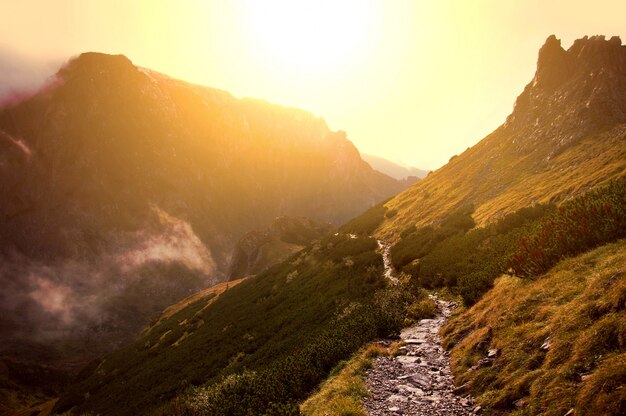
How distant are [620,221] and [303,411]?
1497cm

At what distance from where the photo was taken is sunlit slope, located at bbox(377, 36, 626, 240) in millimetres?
32625

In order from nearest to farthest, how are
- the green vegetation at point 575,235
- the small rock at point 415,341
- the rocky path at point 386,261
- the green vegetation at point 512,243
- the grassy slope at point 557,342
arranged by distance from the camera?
the grassy slope at point 557,342, the green vegetation at point 575,235, the green vegetation at point 512,243, the small rock at point 415,341, the rocky path at point 386,261

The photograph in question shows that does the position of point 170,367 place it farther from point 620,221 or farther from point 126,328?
point 126,328

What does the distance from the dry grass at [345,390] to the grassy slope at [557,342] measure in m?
3.31

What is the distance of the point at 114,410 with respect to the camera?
103ft

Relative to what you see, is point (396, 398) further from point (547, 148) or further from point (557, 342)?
point (547, 148)

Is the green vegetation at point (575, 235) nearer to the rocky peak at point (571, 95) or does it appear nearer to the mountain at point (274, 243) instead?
the rocky peak at point (571, 95)

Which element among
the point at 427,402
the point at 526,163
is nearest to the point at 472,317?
the point at 427,402

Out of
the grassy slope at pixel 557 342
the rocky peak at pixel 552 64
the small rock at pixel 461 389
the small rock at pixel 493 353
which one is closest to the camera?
the grassy slope at pixel 557 342

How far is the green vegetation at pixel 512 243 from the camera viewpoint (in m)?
15.8

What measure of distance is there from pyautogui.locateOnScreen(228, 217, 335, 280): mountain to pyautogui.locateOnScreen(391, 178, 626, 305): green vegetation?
77.4m

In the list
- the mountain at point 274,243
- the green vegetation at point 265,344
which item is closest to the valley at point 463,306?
the green vegetation at point 265,344

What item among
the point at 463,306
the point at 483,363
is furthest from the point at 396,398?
the point at 463,306

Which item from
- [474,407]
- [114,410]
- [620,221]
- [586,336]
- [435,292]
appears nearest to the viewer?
[586,336]
